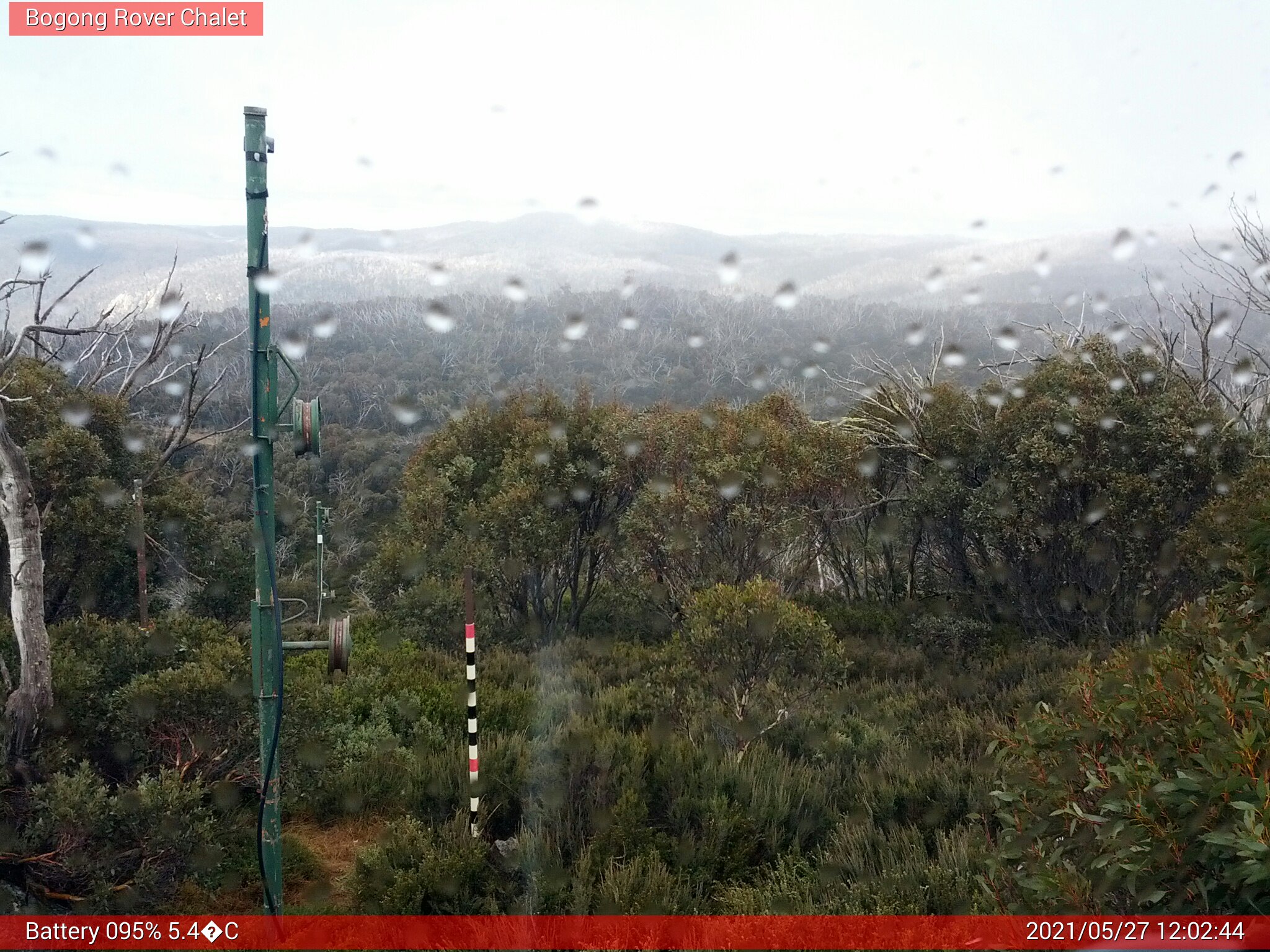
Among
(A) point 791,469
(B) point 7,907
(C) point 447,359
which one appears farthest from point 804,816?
(C) point 447,359

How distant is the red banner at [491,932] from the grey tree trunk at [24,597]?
5.17 ft

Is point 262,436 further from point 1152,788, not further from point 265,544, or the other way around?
point 1152,788

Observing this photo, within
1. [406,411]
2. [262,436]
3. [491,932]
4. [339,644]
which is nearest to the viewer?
[339,644]

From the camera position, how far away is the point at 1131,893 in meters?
2.35

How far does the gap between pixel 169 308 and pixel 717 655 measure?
737cm

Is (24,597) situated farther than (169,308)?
No

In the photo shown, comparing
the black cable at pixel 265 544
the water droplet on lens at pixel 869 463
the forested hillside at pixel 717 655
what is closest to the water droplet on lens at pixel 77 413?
the forested hillside at pixel 717 655

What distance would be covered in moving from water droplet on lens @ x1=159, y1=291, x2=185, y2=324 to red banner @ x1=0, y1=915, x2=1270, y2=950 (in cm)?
628

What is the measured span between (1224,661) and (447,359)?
4581 centimetres

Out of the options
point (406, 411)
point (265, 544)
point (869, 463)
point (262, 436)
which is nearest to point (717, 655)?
point (265, 544)

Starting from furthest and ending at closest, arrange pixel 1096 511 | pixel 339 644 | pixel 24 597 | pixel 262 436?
1. pixel 1096 511
2. pixel 24 597
3. pixel 262 436
4. pixel 339 644

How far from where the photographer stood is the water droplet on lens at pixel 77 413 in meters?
10.9

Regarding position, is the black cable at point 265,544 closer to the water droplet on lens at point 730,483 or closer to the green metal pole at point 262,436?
the green metal pole at point 262,436

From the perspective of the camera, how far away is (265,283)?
13.9 ft
